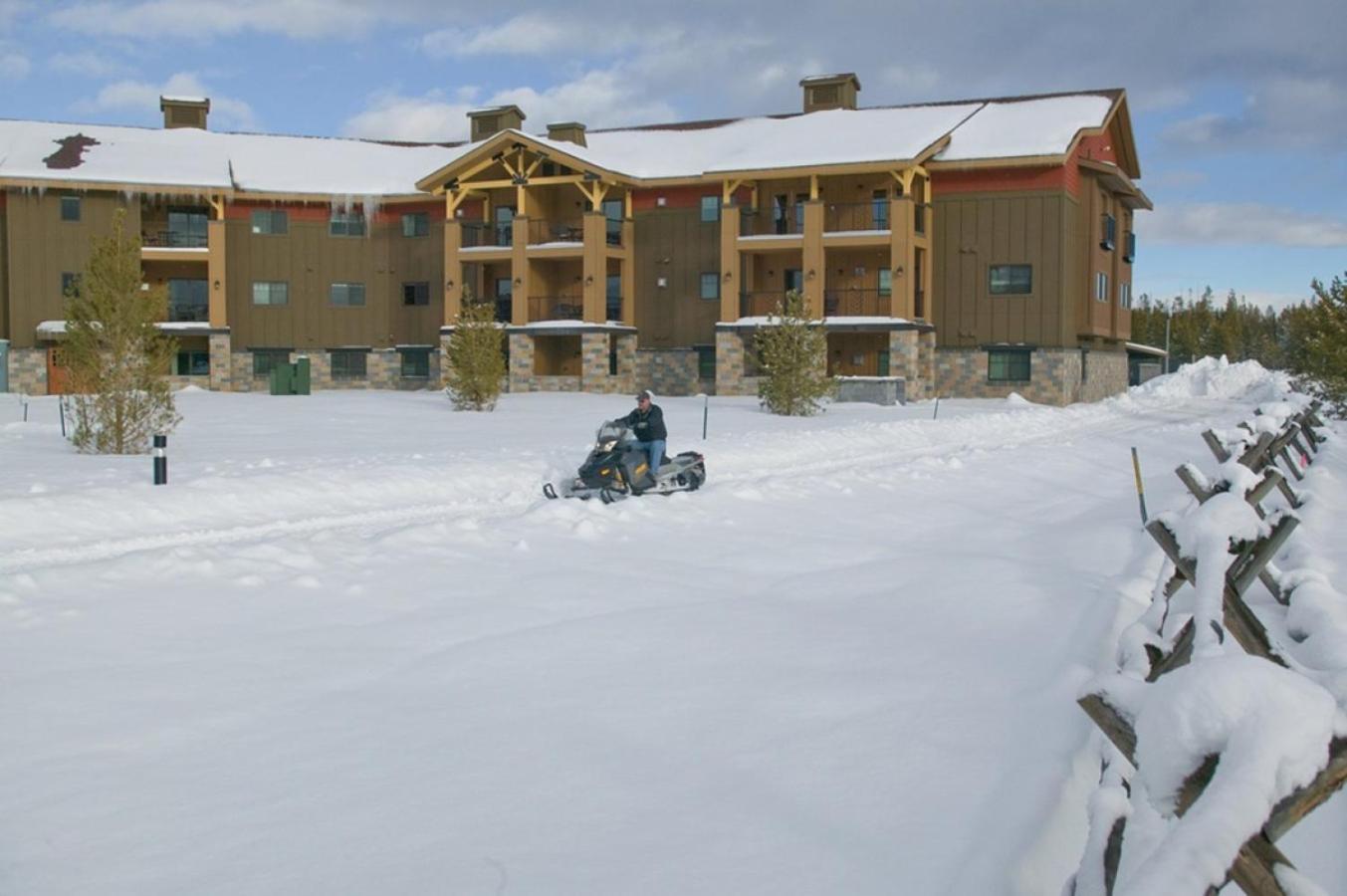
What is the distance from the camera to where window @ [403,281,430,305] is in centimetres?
5106

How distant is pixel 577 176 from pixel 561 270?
4498 millimetres

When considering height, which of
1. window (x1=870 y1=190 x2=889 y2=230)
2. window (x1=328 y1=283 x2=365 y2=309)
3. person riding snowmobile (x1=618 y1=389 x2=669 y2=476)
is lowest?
person riding snowmobile (x1=618 y1=389 x2=669 y2=476)

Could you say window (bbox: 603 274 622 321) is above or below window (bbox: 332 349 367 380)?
above

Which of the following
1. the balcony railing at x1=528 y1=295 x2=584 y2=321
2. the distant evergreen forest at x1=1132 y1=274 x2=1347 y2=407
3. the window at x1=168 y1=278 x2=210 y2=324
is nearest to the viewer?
the balcony railing at x1=528 y1=295 x2=584 y2=321

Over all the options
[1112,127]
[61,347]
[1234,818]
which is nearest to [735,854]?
[1234,818]

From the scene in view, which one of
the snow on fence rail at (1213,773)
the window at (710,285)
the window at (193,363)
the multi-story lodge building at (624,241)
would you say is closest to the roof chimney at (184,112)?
the multi-story lodge building at (624,241)

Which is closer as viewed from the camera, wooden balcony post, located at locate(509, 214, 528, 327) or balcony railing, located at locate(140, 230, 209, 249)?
wooden balcony post, located at locate(509, 214, 528, 327)

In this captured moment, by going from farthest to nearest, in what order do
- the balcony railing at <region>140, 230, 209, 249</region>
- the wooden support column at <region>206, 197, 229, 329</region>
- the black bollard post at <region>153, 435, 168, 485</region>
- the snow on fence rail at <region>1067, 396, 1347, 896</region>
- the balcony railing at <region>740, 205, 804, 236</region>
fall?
the balcony railing at <region>140, 230, 209, 249</region> < the wooden support column at <region>206, 197, 229, 329</region> < the balcony railing at <region>740, 205, 804, 236</region> < the black bollard post at <region>153, 435, 168, 485</region> < the snow on fence rail at <region>1067, 396, 1347, 896</region>

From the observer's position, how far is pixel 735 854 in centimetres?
504

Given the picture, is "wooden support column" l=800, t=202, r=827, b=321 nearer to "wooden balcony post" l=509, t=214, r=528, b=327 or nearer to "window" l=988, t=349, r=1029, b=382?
"window" l=988, t=349, r=1029, b=382

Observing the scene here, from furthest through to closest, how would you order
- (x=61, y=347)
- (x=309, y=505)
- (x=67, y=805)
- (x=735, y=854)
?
(x=61, y=347) < (x=309, y=505) < (x=67, y=805) < (x=735, y=854)

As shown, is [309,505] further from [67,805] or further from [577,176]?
[577,176]

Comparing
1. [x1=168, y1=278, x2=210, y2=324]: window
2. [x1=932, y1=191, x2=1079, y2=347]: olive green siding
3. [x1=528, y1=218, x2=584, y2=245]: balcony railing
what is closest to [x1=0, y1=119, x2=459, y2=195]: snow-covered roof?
[x1=168, y1=278, x2=210, y2=324]: window

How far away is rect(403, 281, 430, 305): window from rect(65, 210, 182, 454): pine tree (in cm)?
3083
